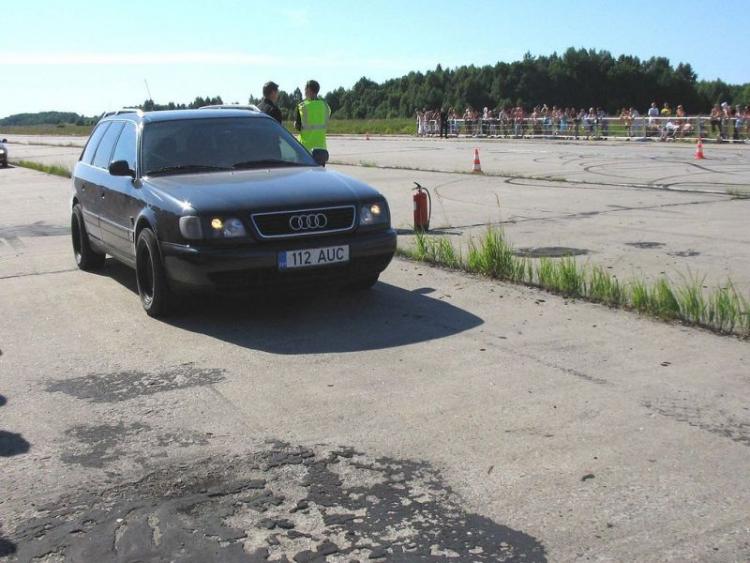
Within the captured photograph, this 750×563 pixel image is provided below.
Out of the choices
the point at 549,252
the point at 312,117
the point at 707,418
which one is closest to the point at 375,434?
the point at 707,418

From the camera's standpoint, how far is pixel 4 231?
1380 cm

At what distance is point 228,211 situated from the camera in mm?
6773

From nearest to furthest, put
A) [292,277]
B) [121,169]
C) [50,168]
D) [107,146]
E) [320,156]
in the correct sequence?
[292,277], [121,169], [320,156], [107,146], [50,168]

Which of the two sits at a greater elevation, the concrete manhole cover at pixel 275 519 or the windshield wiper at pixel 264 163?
the windshield wiper at pixel 264 163

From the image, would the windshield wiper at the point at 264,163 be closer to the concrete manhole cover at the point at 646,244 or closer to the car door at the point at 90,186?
the car door at the point at 90,186

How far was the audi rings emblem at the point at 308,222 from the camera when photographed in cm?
693

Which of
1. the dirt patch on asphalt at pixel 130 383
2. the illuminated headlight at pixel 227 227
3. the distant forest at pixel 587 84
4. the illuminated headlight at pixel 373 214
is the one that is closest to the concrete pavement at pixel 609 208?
the illuminated headlight at pixel 373 214

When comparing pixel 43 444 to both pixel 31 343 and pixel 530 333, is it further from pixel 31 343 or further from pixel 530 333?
pixel 530 333

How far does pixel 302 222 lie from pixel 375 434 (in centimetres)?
272

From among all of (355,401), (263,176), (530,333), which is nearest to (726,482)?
(355,401)

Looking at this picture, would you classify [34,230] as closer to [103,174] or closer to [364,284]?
[103,174]

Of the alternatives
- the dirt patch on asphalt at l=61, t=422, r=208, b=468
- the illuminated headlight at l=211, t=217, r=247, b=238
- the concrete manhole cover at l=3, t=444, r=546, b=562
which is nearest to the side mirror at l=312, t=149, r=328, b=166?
the illuminated headlight at l=211, t=217, r=247, b=238

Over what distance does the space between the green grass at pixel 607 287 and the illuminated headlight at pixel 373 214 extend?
4.73 ft

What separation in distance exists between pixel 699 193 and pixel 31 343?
11.9 m
